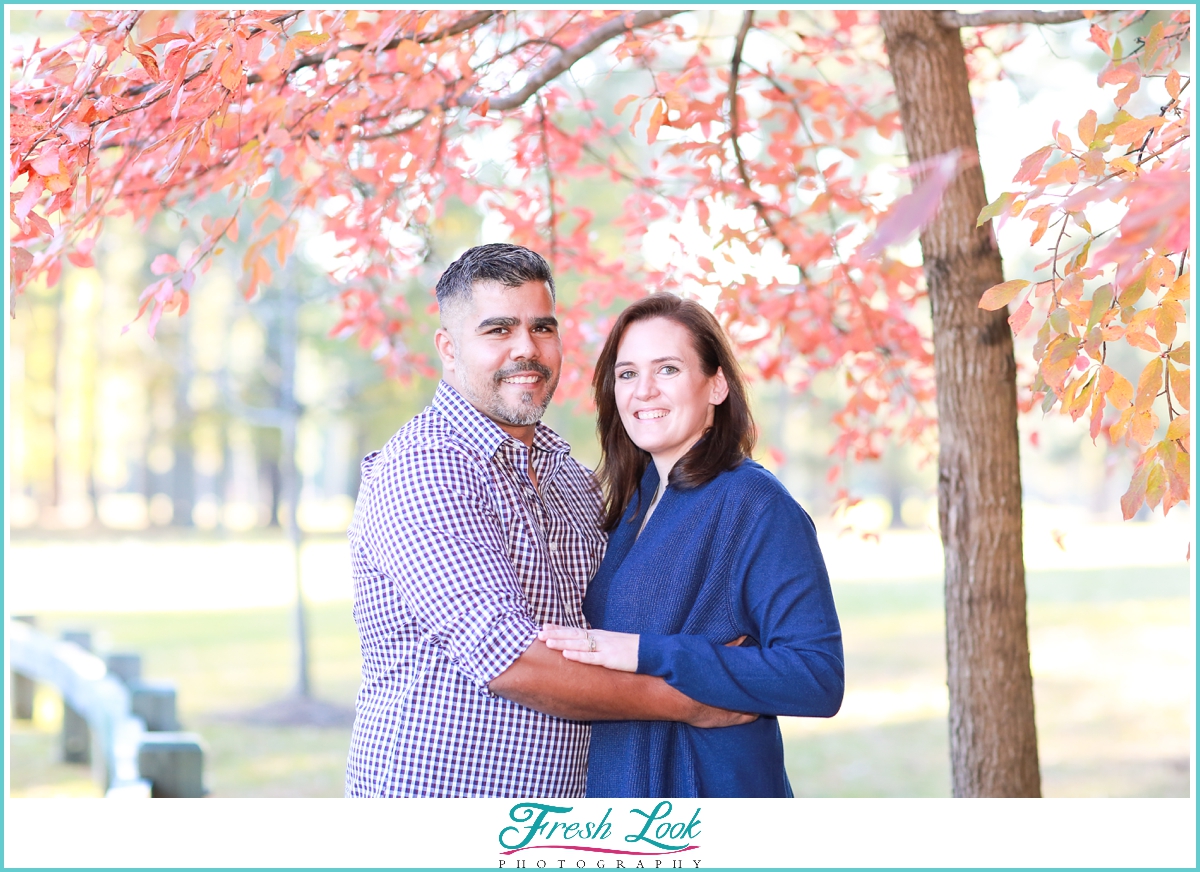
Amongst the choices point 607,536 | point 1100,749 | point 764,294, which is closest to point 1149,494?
point 607,536

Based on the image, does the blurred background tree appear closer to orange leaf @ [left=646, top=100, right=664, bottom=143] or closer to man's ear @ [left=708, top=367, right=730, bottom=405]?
orange leaf @ [left=646, top=100, right=664, bottom=143]

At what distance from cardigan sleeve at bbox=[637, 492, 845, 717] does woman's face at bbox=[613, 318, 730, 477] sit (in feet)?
1.10

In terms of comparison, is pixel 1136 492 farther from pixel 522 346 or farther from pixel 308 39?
pixel 308 39

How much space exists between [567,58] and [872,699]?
287 inches

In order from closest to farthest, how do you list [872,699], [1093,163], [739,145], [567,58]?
[1093,163] < [567,58] < [739,145] < [872,699]

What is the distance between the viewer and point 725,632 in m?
2.64

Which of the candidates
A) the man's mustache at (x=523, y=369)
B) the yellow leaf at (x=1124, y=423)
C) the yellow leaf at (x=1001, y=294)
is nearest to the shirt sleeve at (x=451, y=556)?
the man's mustache at (x=523, y=369)

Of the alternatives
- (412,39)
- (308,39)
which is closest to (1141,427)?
(308,39)

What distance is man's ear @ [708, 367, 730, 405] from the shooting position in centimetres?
293

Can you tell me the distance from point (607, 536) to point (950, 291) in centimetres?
143

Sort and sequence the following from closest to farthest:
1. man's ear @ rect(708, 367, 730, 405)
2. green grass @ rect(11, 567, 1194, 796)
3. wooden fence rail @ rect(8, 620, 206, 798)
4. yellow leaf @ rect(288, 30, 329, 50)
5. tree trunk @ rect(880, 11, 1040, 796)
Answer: yellow leaf @ rect(288, 30, 329, 50), man's ear @ rect(708, 367, 730, 405), tree trunk @ rect(880, 11, 1040, 796), wooden fence rail @ rect(8, 620, 206, 798), green grass @ rect(11, 567, 1194, 796)

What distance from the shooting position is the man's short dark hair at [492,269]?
9.25 ft

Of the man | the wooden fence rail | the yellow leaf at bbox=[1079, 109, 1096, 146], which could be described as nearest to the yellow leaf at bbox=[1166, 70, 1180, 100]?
the yellow leaf at bbox=[1079, 109, 1096, 146]

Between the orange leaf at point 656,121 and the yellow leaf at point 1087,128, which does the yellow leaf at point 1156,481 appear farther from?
the orange leaf at point 656,121
